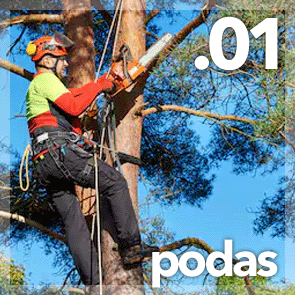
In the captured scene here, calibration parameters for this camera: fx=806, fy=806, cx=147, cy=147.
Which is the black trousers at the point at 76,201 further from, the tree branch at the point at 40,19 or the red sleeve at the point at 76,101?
the tree branch at the point at 40,19

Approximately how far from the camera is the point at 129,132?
520 centimetres

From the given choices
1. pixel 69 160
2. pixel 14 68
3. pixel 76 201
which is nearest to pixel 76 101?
pixel 69 160

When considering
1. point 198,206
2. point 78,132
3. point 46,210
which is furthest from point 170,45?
point 198,206

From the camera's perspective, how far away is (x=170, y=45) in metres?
5.27

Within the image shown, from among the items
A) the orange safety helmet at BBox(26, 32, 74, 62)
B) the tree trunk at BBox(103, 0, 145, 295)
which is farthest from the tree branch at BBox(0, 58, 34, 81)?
the orange safety helmet at BBox(26, 32, 74, 62)

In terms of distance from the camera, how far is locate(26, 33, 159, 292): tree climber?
4.32 metres

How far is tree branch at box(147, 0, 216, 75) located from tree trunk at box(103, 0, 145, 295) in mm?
215

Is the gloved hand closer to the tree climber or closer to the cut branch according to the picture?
the tree climber

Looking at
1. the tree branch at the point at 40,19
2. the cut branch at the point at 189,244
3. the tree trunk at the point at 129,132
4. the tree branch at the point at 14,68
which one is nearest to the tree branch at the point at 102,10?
the tree branch at the point at 40,19

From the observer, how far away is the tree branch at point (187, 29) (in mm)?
5199

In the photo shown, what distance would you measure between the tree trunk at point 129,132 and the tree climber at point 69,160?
0.27 m

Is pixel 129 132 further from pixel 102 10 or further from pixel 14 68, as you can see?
pixel 102 10

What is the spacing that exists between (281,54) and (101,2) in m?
2.96

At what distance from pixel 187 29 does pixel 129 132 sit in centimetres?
81
